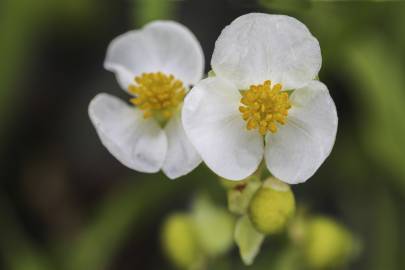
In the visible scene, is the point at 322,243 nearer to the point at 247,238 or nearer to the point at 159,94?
the point at 247,238

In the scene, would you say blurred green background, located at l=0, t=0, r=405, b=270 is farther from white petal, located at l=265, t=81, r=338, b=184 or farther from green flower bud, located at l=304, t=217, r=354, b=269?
white petal, located at l=265, t=81, r=338, b=184

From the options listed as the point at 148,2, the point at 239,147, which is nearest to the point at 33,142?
the point at 148,2

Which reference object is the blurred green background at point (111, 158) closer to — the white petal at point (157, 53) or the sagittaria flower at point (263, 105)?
the white petal at point (157, 53)

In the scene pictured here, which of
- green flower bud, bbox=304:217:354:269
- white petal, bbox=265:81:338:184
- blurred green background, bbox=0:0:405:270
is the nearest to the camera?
white petal, bbox=265:81:338:184

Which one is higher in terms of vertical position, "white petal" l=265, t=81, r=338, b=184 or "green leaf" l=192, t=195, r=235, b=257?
"white petal" l=265, t=81, r=338, b=184

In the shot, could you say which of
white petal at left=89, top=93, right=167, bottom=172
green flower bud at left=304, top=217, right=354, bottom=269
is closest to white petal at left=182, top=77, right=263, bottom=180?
white petal at left=89, top=93, right=167, bottom=172

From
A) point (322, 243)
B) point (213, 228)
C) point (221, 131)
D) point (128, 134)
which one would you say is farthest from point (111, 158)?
point (221, 131)

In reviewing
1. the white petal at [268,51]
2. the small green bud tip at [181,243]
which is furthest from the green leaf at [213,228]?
the white petal at [268,51]
